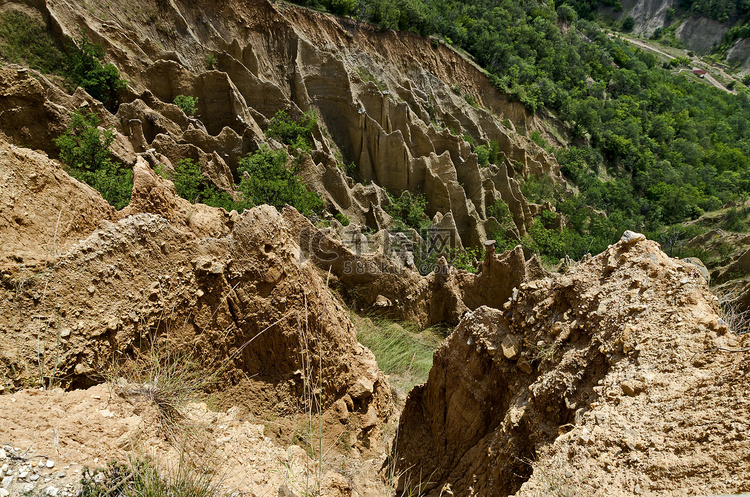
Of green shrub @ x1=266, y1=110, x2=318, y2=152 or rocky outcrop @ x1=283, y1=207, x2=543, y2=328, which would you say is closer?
rocky outcrop @ x1=283, y1=207, x2=543, y2=328

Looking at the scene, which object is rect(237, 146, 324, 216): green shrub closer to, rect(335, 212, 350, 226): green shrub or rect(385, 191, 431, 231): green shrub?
rect(335, 212, 350, 226): green shrub

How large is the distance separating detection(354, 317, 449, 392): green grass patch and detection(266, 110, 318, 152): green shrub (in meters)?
12.3

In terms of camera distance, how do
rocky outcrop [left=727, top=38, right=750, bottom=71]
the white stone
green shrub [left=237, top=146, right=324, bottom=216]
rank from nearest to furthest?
the white stone < green shrub [left=237, top=146, right=324, bottom=216] < rocky outcrop [left=727, top=38, right=750, bottom=71]

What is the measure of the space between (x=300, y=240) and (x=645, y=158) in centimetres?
4924

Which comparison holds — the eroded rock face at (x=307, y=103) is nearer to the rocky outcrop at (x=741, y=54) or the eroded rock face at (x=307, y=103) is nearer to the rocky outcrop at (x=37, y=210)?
the rocky outcrop at (x=37, y=210)

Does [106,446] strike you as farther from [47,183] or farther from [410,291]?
[410,291]

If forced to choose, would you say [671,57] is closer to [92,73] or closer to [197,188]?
[197,188]

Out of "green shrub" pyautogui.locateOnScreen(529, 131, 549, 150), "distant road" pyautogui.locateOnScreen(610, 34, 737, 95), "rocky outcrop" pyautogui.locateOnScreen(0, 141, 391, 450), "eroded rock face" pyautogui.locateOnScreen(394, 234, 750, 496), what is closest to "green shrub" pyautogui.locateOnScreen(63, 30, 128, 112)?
"rocky outcrop" pyautogui.locateOnScreen(0, 141, 391, 450)

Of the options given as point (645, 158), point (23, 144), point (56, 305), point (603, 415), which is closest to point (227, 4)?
point (23, 144)

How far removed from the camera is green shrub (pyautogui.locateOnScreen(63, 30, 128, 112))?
54.5 ft

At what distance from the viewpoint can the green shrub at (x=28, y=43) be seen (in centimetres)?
1669

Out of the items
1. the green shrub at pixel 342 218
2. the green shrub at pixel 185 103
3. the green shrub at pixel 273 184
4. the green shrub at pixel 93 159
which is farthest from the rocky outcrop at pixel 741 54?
the green shrub at pixel 93 159

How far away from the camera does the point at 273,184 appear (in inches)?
605

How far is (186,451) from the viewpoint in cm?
305
